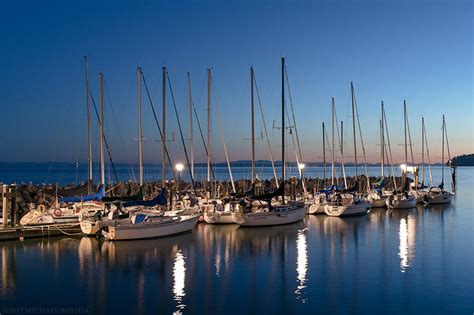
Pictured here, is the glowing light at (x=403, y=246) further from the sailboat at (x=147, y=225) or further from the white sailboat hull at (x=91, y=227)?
the white sailboat hull at (x=91, y=227)

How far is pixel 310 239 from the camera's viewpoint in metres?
30.2

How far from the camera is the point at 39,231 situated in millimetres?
29562

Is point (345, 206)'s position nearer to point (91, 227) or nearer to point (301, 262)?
point (301, 262)

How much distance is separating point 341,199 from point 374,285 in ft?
85.0

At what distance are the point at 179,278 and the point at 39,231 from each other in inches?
546

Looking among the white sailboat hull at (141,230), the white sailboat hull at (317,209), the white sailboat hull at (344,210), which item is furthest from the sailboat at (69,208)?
the white sailboat hull at (344,210)

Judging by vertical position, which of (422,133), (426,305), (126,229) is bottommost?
(426,305)

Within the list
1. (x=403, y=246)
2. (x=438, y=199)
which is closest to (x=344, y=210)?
(x=403, y=246)

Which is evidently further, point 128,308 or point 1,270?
point 1,270

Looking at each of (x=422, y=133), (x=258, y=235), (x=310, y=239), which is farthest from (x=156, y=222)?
(x=422, y=133)

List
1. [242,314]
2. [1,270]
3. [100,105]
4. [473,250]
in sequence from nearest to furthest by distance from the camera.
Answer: [242,314]
[1,270]
[473,250]
[100,105]

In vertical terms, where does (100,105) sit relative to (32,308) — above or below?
above

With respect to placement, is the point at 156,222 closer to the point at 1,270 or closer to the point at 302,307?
the point at 1,270

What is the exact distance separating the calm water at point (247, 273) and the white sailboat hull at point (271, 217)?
1250mm
